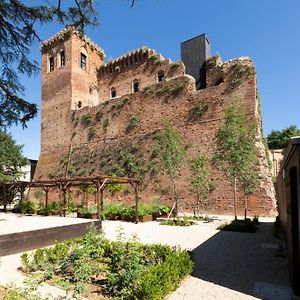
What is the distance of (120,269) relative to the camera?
16.0ft

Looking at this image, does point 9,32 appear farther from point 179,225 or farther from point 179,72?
point 179,72

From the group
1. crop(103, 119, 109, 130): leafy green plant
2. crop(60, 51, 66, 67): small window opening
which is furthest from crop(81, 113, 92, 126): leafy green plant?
crop(60, 51, 66, 67): small window opening

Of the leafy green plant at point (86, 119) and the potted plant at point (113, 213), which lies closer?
the potted plant at point (113, 213)

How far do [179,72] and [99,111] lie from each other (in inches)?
304

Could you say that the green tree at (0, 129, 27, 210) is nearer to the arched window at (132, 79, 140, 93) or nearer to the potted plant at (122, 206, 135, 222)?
the arched window at (132, 79, 140, 93)

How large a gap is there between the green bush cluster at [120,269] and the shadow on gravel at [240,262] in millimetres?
683

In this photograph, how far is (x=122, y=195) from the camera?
20109 mm

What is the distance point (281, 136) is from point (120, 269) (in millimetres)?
38207

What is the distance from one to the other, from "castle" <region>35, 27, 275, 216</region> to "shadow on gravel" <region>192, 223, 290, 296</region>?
7290mm

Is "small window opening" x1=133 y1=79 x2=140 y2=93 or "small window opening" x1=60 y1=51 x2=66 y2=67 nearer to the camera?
"small window opening" x1=133 y1=79 x2=140 y2=93

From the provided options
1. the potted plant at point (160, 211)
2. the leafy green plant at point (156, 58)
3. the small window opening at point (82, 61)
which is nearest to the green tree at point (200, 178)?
the potted plant at point (160, 211)

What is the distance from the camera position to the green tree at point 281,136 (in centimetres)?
3656

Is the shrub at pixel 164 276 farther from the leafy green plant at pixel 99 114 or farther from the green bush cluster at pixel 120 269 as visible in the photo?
the leafy green plant at pixel 99 114

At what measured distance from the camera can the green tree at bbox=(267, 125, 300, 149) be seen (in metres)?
36.6
